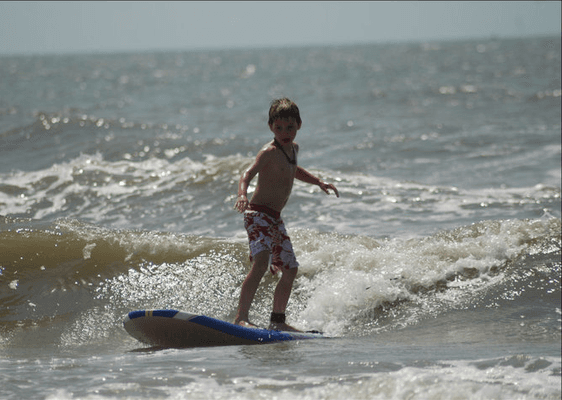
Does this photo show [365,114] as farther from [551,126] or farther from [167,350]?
[167,350]

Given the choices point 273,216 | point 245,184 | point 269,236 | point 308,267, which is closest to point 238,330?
point 269,236

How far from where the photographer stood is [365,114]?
19.9 m

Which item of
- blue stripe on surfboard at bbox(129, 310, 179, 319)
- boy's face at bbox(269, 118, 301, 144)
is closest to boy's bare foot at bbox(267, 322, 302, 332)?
blue stripe on surfboard at bbox(129, 310, 179, 319)

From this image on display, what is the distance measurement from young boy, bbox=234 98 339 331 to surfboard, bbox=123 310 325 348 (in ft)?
0.51

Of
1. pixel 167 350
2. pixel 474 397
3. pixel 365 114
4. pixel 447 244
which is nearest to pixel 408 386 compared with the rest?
pixel 474 397

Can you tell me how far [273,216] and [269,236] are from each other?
0.47 feet

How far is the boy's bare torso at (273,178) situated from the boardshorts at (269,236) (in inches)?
2.4

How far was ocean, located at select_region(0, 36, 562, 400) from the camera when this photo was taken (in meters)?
3.62

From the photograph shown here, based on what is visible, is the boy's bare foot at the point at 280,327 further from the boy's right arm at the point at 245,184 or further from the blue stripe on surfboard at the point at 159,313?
the boy's right arm at the point at 245,184

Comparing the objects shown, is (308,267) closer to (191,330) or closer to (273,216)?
(273,216)

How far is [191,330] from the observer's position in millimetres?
4473

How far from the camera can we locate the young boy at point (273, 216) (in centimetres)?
464

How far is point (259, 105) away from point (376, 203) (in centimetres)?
1563

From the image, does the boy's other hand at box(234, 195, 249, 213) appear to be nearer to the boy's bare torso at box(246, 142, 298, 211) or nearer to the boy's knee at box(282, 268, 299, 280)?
the boy's bare torso at box(246, 142, 298, 211)
